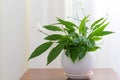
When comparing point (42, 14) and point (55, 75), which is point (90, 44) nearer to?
point (55, 75)

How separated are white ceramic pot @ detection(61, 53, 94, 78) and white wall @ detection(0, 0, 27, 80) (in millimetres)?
642

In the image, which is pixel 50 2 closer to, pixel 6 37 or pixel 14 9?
pixel 14 9

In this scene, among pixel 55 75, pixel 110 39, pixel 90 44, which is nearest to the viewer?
pixel 90 44

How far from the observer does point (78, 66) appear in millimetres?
1184

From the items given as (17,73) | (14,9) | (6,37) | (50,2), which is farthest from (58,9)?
(17,73)

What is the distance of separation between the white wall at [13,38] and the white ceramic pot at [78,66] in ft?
2.11

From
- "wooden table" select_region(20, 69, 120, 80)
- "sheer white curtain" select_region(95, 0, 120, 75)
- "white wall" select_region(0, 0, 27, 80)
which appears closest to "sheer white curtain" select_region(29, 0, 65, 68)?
"white wall" select_region(0, 0, 27, 80)

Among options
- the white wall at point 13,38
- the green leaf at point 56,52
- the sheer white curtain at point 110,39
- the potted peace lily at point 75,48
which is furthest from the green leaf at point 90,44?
the white wall at point 13,38

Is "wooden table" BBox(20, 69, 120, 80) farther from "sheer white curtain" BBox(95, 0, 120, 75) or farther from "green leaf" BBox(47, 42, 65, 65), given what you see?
"sheer white curtain" BBox(95, 0, 120, 75)

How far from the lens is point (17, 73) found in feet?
5.92

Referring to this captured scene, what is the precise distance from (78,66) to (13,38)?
740 mm

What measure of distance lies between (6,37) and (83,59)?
30.7 inches

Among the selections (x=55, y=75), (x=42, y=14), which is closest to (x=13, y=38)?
(x=42, y=14)

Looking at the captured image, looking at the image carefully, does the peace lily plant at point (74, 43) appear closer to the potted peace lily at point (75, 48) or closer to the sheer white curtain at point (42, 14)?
the potted peace lily at point (75, 48)
